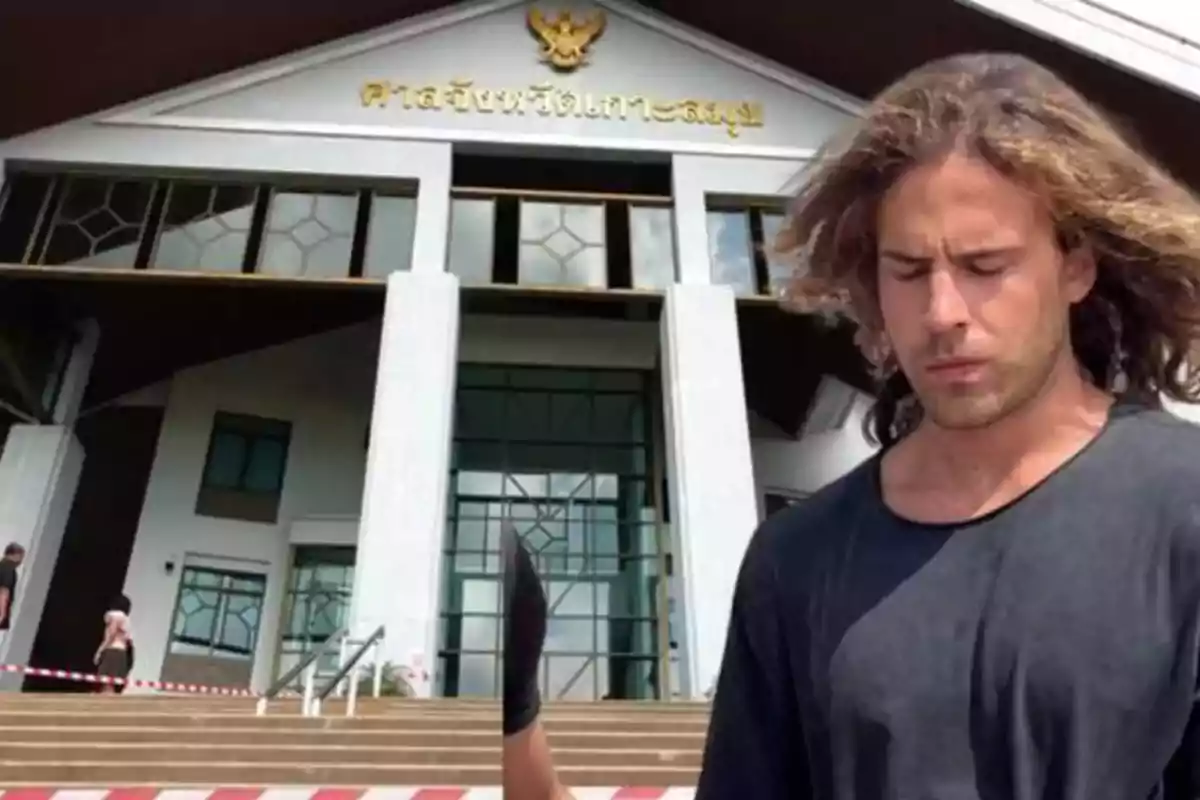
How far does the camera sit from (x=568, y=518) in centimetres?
1555

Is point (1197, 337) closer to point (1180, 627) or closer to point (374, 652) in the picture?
point (1180, 627)

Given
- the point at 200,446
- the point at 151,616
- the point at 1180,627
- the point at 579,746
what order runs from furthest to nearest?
A: 1. the point at 200,446
2. the point at 151,616
3. the point at 579,746
4. the point at 1180,627

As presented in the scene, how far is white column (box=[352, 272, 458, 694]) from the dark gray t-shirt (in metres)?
10.4

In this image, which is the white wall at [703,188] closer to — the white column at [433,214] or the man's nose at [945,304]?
the white column at [433,214]

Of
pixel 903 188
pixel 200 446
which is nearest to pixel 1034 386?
pixel 903 188

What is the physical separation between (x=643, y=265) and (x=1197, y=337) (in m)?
13.0

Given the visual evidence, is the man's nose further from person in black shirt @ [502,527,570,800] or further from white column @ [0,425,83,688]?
white column @ [0,425,83,688]

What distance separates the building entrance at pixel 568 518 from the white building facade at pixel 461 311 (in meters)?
0.03

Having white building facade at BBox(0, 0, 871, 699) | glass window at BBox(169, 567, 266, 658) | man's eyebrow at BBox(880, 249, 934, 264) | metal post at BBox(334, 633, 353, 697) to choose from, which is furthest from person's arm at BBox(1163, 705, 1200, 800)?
glass window at BBox(169, 567, 266, 658)

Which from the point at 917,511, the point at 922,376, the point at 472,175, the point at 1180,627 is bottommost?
the point at 1180,627

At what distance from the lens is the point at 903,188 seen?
46.4 inches

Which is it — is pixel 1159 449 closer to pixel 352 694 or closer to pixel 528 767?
pixel 528 767

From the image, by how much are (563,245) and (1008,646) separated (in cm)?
1346

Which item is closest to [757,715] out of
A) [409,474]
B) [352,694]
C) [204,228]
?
[352,694]
